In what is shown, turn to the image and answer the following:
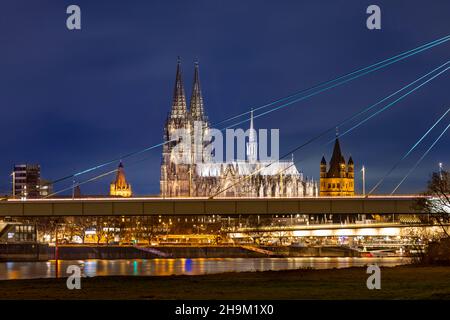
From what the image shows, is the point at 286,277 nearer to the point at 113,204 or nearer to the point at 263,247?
the point at 113,204

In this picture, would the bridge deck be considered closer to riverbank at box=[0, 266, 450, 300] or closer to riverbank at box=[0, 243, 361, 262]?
riverbank at box=[0, 266, 450, 300]

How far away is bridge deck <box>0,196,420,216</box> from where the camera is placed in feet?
233

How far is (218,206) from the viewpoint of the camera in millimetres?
71375

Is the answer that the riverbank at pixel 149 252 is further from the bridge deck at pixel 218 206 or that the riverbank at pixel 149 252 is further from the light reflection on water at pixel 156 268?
the bridge deck at pixel 218 206

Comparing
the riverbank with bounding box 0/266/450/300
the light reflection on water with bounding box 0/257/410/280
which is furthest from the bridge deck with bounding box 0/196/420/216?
the riverbank with bounding box 0/266/450/300

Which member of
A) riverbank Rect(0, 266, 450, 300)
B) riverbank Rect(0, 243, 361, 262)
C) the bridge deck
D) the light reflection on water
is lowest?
riverbank Rect(0, 243, 361, 262)

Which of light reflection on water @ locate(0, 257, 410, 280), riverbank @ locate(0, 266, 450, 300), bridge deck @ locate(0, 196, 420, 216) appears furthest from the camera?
light reflection on water @ locate(0, 257, 410, 280)

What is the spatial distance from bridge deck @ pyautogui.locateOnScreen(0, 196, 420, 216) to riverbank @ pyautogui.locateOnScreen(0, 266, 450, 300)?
2534 cm

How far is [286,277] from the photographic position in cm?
4450

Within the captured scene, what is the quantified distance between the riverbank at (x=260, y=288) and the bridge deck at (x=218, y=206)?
25343 mm

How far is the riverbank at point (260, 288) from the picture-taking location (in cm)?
3262

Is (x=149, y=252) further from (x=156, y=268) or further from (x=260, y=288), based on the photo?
(x=260, y=288)
